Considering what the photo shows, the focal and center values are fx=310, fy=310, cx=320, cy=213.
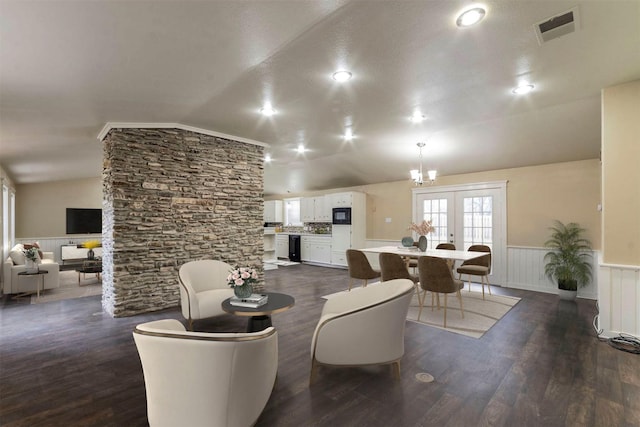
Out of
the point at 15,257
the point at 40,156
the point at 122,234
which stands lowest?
the point at 15,257

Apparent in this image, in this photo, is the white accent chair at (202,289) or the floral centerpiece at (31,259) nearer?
the white accent chair at (202,289)

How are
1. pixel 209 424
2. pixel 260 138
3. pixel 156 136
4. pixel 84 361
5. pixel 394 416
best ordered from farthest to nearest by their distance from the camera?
pixel 260 138 < pixel 156 136 < pixel 84 361 < pixel 394 416 < pixel 209 424

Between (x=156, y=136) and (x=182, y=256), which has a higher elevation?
(x=156, y=136)

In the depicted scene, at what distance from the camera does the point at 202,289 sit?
13.3ft

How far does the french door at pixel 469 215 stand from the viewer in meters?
6.30

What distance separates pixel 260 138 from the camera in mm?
5422

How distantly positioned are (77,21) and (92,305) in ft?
14.3

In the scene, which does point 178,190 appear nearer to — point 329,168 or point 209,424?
point 209,424

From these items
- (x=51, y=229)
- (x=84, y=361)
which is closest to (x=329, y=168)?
(x=84, y=361)

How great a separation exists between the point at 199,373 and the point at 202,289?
2.59 m

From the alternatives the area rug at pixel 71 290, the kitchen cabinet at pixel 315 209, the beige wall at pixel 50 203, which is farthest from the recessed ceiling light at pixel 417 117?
the beige wall at pixel 50 203

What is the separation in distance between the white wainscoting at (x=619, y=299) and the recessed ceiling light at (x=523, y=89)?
7.01 feet

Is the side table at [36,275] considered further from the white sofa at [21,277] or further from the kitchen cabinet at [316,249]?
the kitchen cabinet at [316,249]

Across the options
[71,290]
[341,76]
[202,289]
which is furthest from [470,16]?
[71,290]
